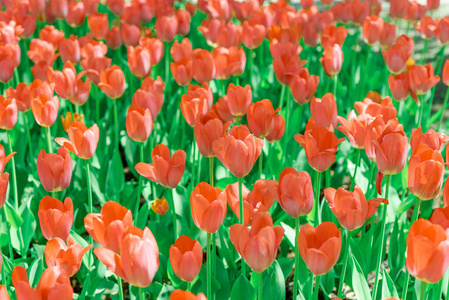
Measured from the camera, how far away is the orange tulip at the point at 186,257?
1219 millimetres

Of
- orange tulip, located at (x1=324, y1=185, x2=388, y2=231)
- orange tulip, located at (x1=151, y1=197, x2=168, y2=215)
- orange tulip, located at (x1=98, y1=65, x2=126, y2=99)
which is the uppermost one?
orange tulip, located at (x1=324, y1=185, x2=388, y2=231)

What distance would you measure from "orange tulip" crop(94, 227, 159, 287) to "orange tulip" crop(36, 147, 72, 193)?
56cm

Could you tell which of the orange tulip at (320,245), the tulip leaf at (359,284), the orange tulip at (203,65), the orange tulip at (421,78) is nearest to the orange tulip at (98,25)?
the orange tulip at (203,65)

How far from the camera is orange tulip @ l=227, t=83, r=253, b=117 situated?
2061 mm

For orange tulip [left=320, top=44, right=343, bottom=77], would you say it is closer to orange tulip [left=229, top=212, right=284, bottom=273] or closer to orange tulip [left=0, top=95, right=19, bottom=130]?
orange tulip [left=0, top=95, right=19, bottom=130]

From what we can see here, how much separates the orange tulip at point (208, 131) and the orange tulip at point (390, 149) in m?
0.43

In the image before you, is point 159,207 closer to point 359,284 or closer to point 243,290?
point 243,290

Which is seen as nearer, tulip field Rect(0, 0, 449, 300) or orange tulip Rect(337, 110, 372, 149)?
tulip field Rect(0, 0, 449, 300)

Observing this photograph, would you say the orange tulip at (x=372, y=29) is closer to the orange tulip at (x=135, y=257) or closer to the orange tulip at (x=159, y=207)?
the orange tulip at (x=159, y=207)

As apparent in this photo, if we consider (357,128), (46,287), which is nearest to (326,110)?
(357,128)

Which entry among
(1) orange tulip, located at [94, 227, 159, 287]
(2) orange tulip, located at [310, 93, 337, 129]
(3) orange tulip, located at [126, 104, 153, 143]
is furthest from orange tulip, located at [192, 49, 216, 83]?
(1) orange tulip, located at [94, 227, 159, 287]

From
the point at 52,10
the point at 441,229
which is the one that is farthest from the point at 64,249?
the point at 52,10

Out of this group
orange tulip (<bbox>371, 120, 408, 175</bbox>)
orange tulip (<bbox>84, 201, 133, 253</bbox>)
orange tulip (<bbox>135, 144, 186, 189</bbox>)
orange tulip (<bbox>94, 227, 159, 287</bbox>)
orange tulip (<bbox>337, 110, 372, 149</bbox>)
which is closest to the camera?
orange tulip (<bbox>94, 227, 159, 287</bbox>)

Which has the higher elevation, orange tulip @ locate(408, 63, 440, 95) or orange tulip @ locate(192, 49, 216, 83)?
orange tulip @ locate(408, 63, 440, 95)
